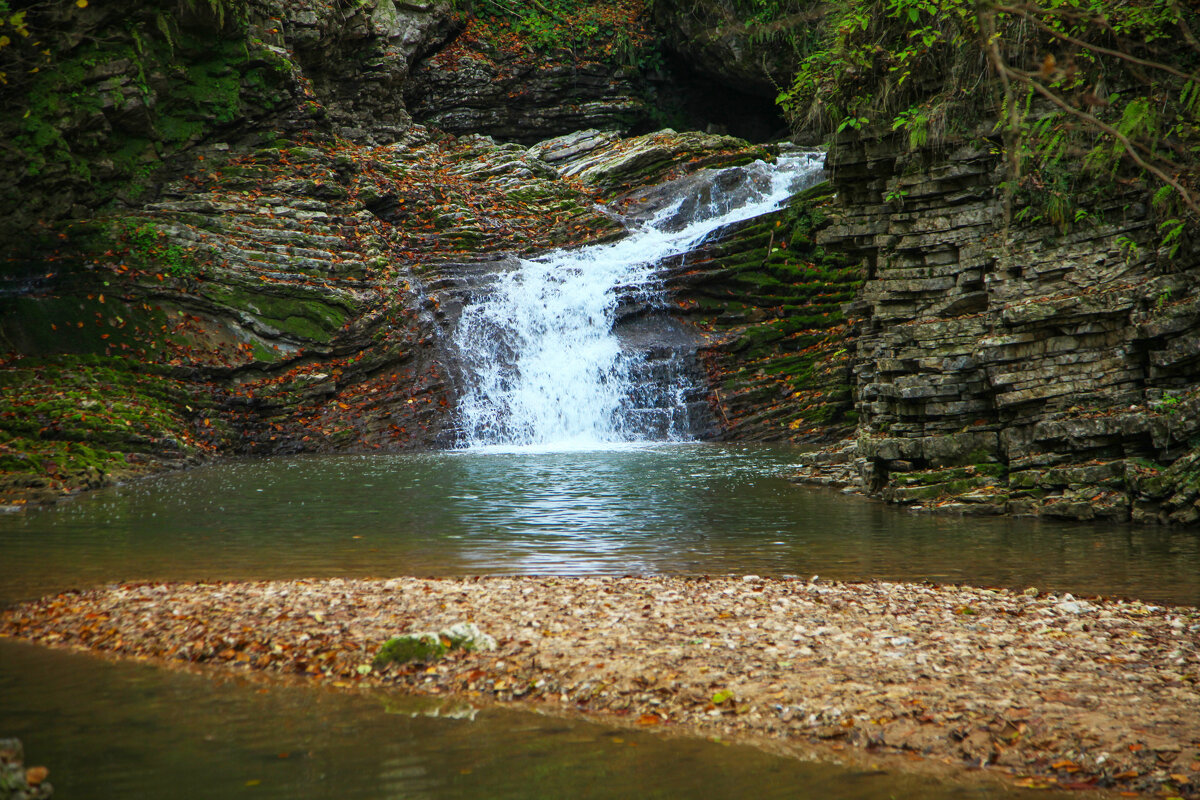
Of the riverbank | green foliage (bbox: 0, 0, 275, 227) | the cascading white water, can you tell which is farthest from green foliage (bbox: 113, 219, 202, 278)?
the riverbank

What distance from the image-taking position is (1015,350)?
11211 mm

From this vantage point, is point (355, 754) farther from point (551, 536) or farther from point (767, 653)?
point (551, 536)

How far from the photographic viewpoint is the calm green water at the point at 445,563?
4000mm

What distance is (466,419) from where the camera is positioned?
66.4 ft

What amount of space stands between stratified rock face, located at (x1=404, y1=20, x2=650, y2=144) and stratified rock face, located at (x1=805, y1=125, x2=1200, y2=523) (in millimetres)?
20773

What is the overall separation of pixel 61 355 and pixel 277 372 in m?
4.05

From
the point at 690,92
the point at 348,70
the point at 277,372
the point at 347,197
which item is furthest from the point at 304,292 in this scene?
the point at 690,92

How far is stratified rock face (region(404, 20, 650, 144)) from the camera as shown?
32375mm

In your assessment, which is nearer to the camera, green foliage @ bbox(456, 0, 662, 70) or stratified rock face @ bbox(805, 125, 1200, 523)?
stratified rock face @ bbox(805, 125, 1200, 523)

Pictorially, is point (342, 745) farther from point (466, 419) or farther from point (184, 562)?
point (466, 419)

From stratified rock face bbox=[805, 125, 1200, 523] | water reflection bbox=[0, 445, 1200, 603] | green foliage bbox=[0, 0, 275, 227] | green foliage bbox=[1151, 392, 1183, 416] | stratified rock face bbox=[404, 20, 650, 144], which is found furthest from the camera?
stratified rock face bbox=[404, 20, 650, 144]

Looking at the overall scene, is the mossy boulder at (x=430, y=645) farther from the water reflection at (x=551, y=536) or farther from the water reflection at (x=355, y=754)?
the water reflection at (x=551, y=536)

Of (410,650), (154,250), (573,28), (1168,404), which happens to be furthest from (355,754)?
(573,28)

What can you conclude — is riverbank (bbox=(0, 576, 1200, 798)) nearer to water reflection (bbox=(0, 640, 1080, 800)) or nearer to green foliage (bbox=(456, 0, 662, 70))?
water reflection (bbox=(0, 640, 1080, 800))
